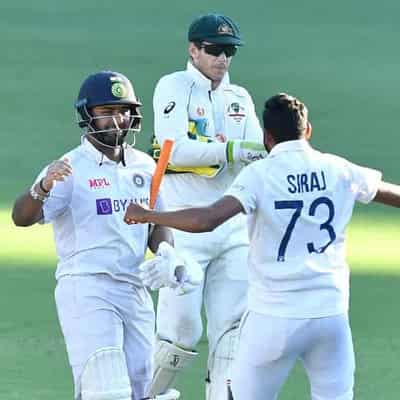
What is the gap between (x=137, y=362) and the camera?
261 inches

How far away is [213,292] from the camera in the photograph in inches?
295

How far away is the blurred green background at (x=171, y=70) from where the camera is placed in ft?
28.3

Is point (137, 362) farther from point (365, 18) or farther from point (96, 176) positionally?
point (365, 18)

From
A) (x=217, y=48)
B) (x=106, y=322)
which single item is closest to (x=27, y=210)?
(x=106, y=322)

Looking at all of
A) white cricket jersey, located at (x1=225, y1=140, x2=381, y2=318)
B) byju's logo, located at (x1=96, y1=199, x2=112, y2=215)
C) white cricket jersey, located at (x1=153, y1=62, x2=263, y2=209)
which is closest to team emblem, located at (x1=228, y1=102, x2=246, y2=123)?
white cricket jersey, located at (x1=153, y1=62, x2=263, y2=209)

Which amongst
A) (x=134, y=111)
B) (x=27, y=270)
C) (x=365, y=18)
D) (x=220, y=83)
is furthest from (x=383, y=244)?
(x=365, y=18)

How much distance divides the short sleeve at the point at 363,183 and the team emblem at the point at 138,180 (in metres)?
0.94

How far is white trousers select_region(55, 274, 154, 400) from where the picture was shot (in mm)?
6449

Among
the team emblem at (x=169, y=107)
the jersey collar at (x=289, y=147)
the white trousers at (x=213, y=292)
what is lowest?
the white trousers at (x=213, y=292)

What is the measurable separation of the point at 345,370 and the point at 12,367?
102 inches

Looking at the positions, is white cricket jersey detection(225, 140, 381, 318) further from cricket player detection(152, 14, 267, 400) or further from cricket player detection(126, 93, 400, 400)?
cricket player detection(152, 14, 267, 400)

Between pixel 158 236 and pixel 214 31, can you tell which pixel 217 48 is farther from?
pixel 158 236

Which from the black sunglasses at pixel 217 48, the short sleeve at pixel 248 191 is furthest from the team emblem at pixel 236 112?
the short sleeve at pixel 248 191

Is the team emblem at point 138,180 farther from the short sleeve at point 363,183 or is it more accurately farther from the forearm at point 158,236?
the short sleeve at point 363,183
